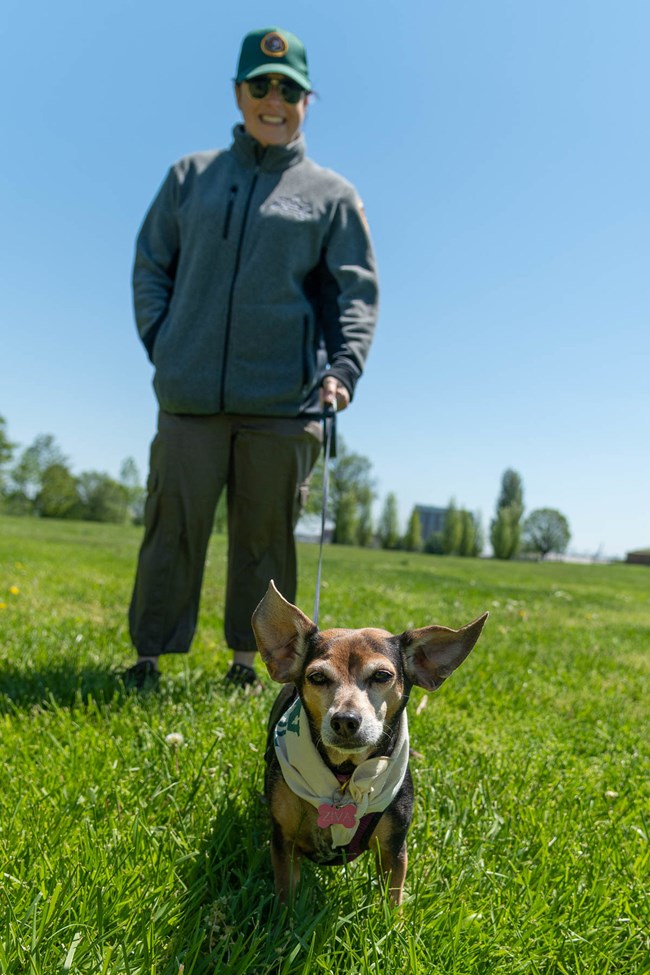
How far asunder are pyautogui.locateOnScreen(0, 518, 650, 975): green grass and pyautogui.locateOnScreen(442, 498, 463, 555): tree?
64.9 m

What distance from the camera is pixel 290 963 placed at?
1660 mm

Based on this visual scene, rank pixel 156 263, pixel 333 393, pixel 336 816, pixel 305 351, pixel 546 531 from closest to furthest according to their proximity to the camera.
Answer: pixel 336 816 < pixel 333 393 < pixel 305 351 < pixel 156 263 < pixel 546 531

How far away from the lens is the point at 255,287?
366 cm

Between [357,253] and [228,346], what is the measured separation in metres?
0.86

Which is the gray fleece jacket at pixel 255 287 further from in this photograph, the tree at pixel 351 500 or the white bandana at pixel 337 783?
the tree at pixel 351 500

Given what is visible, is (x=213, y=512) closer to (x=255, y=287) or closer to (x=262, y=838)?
(x=255, y=287)

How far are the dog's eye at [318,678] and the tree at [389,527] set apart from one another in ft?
224

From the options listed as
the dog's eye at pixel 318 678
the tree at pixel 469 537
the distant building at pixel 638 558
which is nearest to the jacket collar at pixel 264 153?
the dog's eye at pixel 318 678

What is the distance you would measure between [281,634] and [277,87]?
2897 mm

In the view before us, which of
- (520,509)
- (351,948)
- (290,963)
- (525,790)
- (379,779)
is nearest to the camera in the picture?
(290,963)

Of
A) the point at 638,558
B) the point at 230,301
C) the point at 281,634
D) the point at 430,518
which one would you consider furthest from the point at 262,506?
the point at 430,518

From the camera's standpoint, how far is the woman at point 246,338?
12.0 ft

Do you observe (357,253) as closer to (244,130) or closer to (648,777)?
(244,130)

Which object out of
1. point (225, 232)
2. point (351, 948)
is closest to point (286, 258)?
point (225, 232)
